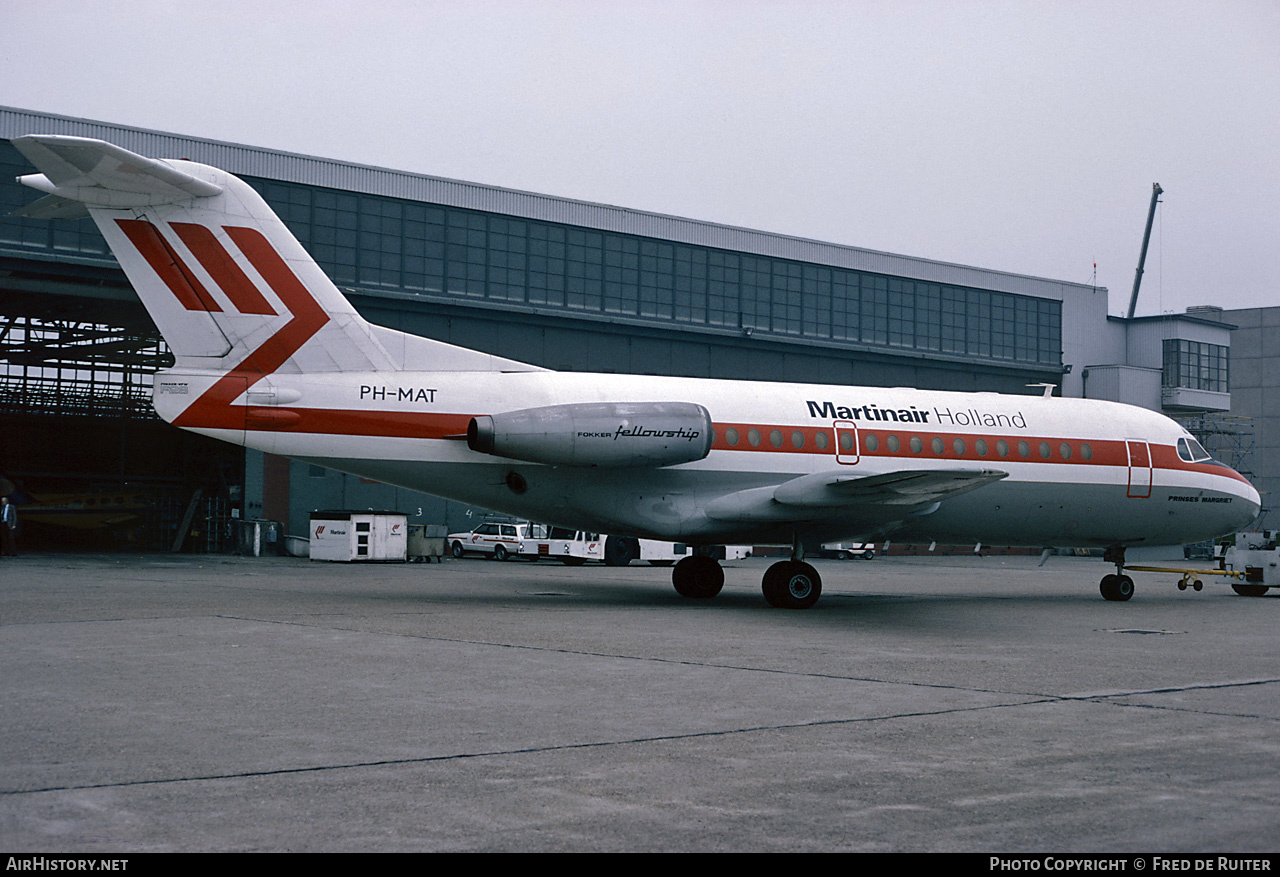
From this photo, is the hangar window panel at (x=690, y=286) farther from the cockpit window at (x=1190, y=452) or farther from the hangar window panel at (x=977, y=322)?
the cockpit window at (x=1190, y=452)

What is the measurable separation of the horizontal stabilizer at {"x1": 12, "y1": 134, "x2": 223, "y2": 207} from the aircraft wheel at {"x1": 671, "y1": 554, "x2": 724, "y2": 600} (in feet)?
33.6

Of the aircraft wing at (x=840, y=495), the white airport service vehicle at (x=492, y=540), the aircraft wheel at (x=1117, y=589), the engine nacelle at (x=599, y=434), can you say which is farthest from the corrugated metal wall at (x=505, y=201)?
the aircraft wheel at (x=1117, y=589)

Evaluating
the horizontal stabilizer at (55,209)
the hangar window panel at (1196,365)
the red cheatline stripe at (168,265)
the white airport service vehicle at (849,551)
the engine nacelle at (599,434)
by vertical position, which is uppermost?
the hangar window panel at (1196,365)

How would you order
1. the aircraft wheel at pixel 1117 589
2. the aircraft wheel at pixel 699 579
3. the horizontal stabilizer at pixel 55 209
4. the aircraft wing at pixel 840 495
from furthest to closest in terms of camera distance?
the aircraft wheel at pixel 1117 589 < the aircraft wheel at pixel 699 579 < the aircraft wing at pixel 840 495 < the horizontal stabilizer at pixel 55 209

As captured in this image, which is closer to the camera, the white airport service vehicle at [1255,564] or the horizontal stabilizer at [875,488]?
the horizontal stabilizer at [875,488]

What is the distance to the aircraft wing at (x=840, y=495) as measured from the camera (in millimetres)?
17922

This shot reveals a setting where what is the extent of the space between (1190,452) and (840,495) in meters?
9.38

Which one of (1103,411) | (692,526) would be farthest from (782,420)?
(1103,411)

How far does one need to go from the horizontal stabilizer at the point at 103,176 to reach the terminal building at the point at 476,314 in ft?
70.7

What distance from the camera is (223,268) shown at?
17359mm

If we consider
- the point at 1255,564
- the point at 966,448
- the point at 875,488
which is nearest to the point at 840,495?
the point at 875,488

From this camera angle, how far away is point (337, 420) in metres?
17.8

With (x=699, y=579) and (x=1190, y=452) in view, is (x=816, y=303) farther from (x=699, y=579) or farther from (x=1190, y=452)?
(x=699, y=579)
